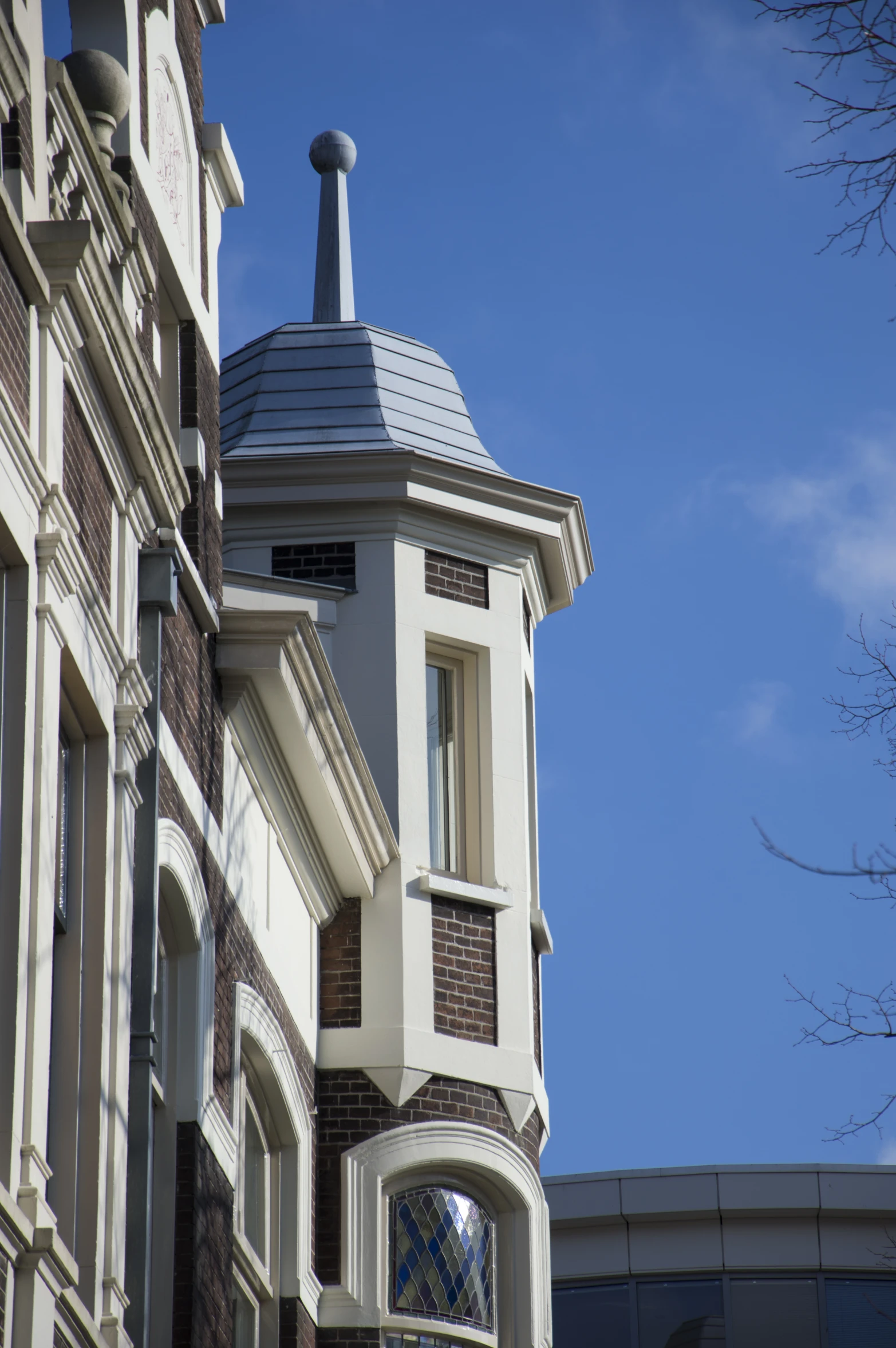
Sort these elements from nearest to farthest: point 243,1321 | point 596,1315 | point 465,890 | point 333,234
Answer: point 243,1321, point 465,890, point 333,234, point 596,1315

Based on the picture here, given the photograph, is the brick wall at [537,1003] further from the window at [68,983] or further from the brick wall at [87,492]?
the window at [68,983]

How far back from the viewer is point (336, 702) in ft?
48.4

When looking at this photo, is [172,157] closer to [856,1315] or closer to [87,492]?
[87,492]

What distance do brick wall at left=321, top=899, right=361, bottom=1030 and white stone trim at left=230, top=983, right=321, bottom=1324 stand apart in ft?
3.05

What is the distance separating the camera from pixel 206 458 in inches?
553

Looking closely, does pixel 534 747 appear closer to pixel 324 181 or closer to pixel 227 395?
pixel 227 395

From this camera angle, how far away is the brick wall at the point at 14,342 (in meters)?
8.70

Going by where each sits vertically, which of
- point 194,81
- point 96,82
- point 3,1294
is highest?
point 194,81

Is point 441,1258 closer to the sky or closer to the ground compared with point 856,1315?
closer to the ground

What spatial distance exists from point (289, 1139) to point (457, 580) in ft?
15.6

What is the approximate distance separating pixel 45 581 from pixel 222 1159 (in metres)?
4.74

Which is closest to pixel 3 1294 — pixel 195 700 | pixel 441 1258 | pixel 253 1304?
pixel 195 700

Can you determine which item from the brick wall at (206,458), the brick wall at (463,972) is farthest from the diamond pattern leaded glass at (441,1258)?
the brick wall at (206,458)

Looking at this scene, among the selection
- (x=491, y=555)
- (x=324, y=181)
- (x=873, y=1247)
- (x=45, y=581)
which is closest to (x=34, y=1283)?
(x=45, y=581)
